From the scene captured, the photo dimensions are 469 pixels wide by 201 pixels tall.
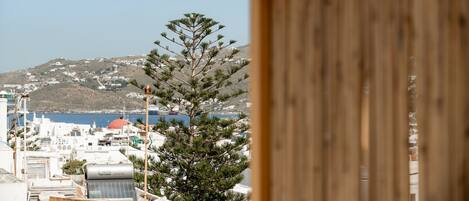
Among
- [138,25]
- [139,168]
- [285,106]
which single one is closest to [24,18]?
[138,25]

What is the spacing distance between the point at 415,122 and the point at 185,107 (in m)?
12.5

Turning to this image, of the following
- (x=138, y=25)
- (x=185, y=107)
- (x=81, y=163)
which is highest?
(x=138, y=25)

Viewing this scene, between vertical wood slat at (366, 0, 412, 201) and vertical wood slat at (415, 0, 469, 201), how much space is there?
0.04 metres

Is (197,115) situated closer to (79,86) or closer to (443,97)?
(79,86)

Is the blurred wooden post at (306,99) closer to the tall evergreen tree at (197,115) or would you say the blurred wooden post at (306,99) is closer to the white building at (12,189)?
the white building at (12,189)

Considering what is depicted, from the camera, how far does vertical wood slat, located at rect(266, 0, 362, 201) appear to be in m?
1.53

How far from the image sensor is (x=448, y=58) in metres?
1.36

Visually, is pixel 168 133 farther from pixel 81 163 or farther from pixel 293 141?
pixel 293 141

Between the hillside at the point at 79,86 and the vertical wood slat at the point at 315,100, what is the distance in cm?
1657

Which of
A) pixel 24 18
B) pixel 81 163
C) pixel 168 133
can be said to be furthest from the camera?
pixel 24 18

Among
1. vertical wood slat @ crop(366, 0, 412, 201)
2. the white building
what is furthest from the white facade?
vertical wood slat @ crop(366, 0, 412, 201)

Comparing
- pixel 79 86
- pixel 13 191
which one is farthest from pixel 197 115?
pixel 13 191

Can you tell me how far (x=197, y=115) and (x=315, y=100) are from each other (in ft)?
40.4

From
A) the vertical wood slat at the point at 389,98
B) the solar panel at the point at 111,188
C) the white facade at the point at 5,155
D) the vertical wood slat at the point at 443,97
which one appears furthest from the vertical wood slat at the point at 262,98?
the solar panel at the point at 111,188
